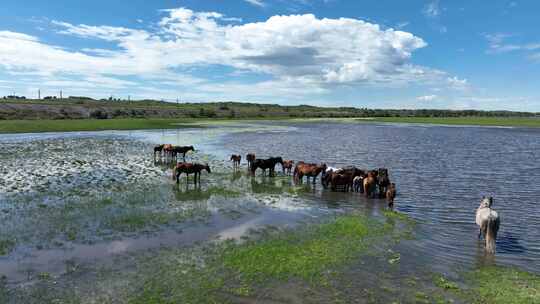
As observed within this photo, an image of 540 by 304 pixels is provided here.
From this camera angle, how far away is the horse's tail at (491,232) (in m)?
10.8

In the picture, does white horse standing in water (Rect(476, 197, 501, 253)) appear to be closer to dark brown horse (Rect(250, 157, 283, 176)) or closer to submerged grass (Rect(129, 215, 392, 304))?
submerged grass (Rect(129, 215, 392, 304))

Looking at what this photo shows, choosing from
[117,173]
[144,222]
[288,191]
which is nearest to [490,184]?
[288,191]

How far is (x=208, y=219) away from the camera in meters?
13.4

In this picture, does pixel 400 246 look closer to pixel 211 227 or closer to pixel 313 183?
pixel 211 227

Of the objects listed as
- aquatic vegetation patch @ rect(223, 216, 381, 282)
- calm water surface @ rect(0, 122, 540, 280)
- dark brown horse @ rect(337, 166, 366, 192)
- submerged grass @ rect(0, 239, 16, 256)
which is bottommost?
submerged grass @ rect(0, 239, 16, 256)

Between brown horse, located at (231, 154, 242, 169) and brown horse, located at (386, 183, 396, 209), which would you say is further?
brown horse, located at (231, 154, 242, 169)

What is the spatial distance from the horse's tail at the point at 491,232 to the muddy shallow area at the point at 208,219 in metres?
0.34

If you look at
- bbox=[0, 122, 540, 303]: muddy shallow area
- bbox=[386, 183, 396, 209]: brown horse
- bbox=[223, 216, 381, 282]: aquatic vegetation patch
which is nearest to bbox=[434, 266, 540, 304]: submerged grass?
bbox=[0, 122, 540, 303]: muddy shallow area

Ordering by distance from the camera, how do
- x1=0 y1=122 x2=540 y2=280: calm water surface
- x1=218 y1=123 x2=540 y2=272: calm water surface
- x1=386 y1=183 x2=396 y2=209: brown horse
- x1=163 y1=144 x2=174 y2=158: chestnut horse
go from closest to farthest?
1. x1=0 y1=122 x2=540 y2=280: calm water surface
2. x1=218 y1=123 x2=540 y2=272: calm water surface
3. x1=386 y1=183 x2=396 y2=209: brown horse
4. x1=163 y1=144 x2=174 y2=158: chestnut horse

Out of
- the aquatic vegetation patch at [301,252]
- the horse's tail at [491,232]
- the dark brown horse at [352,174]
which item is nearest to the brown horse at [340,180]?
the dark brown horse at [352,174]

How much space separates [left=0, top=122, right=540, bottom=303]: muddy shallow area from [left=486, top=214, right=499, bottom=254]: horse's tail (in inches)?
13.6

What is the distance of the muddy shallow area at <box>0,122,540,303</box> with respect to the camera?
8.74 meters

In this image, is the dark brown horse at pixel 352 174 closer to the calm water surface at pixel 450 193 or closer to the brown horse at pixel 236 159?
the calm water surface at pixel 450 193

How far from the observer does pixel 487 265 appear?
9.88 m
